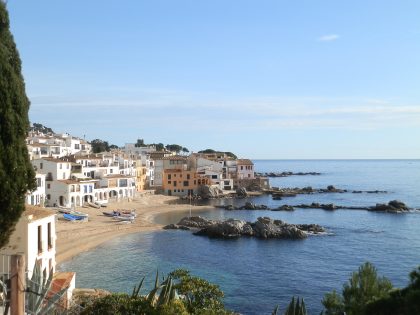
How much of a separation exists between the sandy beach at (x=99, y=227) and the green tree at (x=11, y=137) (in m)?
33.2

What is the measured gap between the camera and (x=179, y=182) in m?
98.2

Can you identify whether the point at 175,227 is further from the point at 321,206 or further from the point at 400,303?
the point at 400,303

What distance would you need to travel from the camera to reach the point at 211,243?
169 ft

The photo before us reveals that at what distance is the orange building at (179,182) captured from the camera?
A: 97.7 metres

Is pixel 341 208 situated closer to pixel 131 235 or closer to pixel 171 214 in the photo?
pixel 171 214

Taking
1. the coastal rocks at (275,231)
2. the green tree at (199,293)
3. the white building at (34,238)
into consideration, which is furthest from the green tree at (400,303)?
the coastal rocks at (275,231)

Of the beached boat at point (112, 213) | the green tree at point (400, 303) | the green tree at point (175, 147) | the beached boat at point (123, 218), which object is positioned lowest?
the beached boat at point (123, 218)

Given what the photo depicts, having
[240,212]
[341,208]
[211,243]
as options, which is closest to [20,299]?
[211,243]

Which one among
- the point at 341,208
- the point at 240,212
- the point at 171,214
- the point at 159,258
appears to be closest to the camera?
the point at 159,258

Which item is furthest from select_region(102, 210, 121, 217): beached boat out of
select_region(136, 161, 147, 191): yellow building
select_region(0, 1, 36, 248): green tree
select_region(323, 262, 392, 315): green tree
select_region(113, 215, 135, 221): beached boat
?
select_region(0, 1, 36, 248): green tree

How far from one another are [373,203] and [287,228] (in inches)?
1743

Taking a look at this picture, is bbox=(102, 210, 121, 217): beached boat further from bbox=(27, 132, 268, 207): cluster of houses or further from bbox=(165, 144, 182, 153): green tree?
bbox=(165, 144, 182, 153): green tree

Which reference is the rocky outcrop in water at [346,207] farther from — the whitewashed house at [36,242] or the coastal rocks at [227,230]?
the whitewashed house at [36,242]

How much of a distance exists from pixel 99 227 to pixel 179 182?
43.0 m
